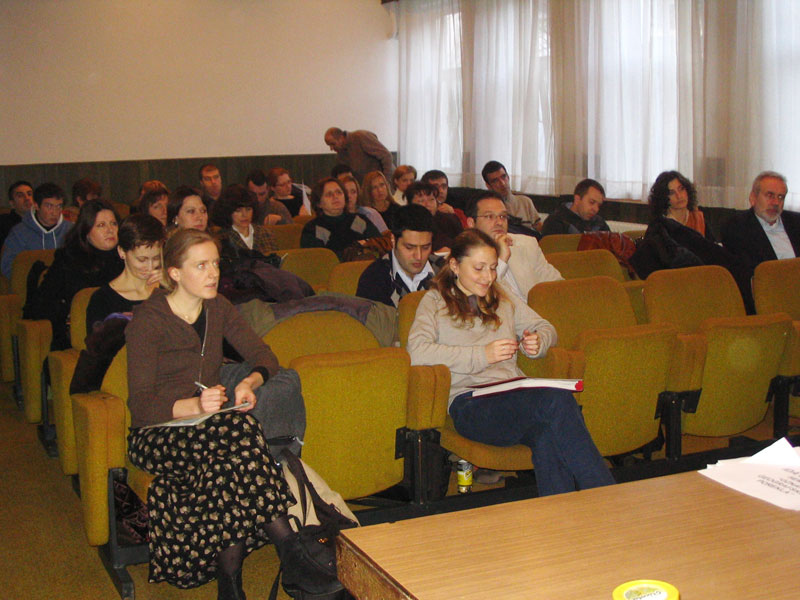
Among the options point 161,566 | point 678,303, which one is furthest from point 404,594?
point 678,303

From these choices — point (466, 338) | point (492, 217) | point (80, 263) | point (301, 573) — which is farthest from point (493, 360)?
point (80, 263)

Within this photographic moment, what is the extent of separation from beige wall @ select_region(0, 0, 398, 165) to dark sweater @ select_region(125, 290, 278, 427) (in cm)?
668

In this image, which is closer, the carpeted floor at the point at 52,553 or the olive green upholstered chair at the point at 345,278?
the carpeted floor at the point at 52,553

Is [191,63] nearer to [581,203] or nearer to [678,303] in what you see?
[581,203]

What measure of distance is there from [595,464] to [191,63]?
321 inches

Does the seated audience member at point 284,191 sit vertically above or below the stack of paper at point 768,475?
above

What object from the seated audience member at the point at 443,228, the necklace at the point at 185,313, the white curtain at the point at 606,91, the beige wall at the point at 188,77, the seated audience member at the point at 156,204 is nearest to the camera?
the necklace at the point at 185,313

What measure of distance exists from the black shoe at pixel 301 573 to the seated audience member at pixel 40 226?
3897 millimetres

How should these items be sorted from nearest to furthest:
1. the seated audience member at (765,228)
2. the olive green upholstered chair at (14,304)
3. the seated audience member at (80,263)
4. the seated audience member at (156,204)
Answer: the seated audience member at (80,263) → the olive green upholstered chair at (14,304) → the seated audience member at (765,228) → the seated audience member at (156,204)

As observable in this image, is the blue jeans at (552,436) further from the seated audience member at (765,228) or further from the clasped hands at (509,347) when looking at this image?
the seated audience member at (765,228)

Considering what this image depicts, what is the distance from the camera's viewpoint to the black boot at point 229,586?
269 cm

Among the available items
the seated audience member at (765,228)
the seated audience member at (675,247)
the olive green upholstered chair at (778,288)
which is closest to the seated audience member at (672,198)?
the seated audience member at (675,247)

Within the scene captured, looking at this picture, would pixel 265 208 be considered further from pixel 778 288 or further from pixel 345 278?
pixel 778 288

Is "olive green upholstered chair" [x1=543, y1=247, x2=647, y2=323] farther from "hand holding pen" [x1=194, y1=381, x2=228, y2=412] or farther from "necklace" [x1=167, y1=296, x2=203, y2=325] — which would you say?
"hand holding pen" [x1=194, y1=381, x2=228, y2=412]
